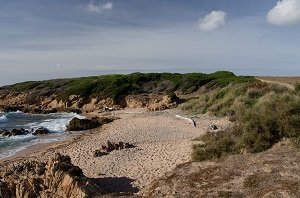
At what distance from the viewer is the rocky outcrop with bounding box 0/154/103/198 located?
11273mm

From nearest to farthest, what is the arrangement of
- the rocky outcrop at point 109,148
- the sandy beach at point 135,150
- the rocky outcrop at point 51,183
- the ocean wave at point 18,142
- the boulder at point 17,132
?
the rocky outcrop at point 51,183
the sandy beach at point 135,150
the rocky outcrop at point 109,148
the ocean wave at point 18,142
the boulder at point 17,132

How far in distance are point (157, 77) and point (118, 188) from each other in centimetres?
4411

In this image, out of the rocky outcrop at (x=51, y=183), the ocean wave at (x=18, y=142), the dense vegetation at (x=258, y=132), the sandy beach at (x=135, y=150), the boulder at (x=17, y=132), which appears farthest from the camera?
the boulder at (x=17, y=132)

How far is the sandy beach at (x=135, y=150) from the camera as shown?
14913 millimetres

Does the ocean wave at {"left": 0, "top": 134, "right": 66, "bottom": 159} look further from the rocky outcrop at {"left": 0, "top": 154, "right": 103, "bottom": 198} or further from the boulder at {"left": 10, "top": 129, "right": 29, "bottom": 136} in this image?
the rocky outcrop at {"left": 0, "top": 154, "right": 103, "bottom": 198}

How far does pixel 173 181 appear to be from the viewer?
33.5 ft

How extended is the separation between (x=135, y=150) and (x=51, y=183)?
23.8ft

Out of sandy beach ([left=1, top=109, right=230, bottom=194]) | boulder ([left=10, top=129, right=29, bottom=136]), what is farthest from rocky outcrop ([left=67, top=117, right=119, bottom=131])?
boulder ([left=10, top=129, right=29, bottom=136])

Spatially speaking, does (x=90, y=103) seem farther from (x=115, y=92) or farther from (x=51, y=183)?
(x=51, y=183)

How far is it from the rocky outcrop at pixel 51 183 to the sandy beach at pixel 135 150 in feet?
5.78

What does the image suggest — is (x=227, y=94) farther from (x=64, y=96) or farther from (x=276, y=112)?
(x=64, y=96)

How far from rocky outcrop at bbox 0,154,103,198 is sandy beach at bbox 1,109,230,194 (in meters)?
1.76

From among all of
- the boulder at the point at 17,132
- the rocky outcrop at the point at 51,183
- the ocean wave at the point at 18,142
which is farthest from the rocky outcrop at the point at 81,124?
the rocky outcrop at the point at 51,183

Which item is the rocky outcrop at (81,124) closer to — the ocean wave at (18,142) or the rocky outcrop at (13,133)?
the ocean wave at (18,142)
